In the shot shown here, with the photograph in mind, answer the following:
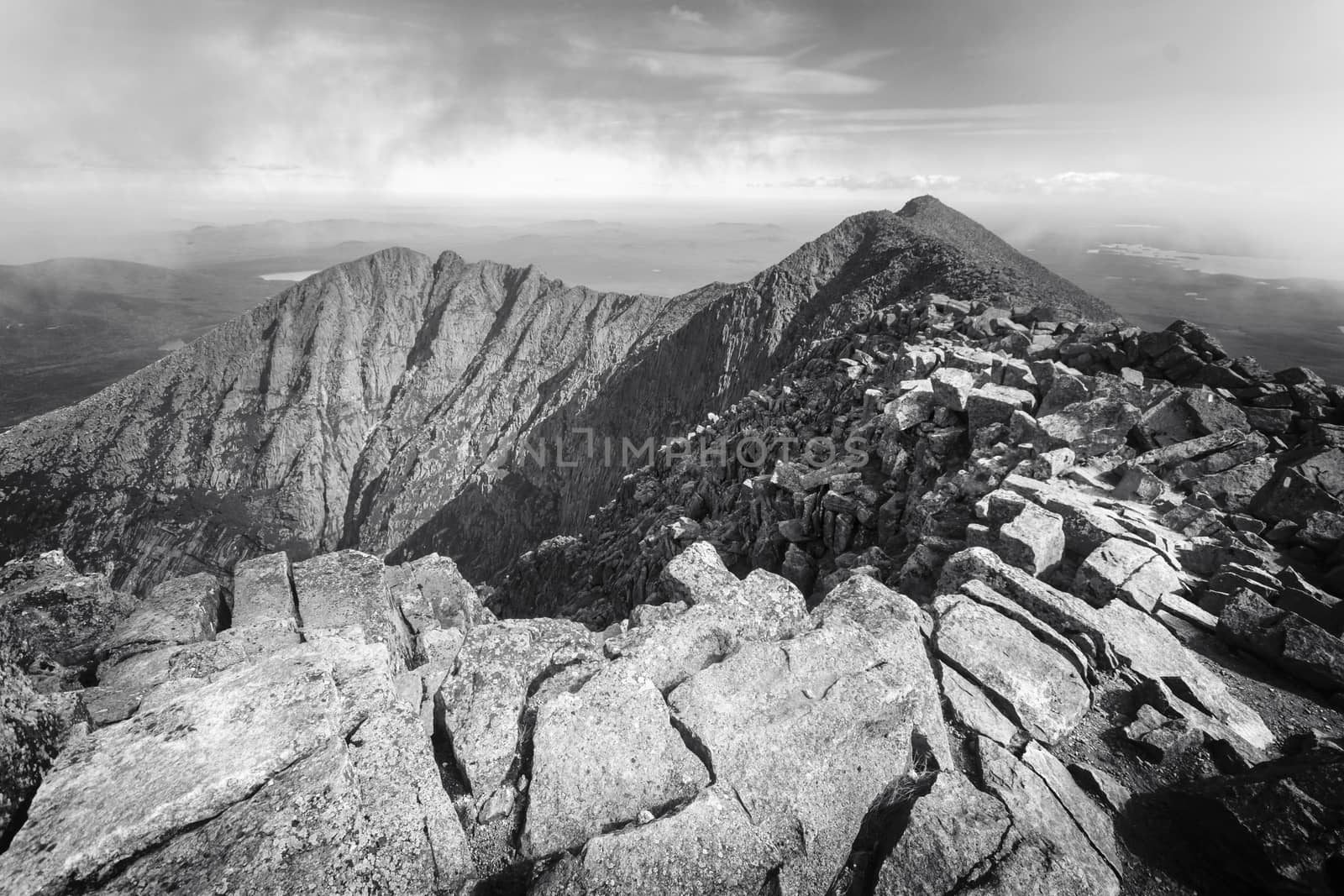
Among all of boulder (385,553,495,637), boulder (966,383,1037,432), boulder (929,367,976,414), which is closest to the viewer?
boulder (385,553,495,637)

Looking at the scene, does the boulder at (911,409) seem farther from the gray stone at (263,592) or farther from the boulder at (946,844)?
the gray stone at (263,592)

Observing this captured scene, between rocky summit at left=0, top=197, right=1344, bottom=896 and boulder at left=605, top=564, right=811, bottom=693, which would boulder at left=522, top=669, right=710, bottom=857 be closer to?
rocky summit at left=0, top=197, right=1344, bottom=896

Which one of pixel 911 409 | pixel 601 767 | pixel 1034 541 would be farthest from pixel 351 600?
pixel 911 409

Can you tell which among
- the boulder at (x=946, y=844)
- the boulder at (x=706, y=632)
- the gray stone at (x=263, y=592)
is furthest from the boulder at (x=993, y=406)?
the gray stone at (x=263, y=592)

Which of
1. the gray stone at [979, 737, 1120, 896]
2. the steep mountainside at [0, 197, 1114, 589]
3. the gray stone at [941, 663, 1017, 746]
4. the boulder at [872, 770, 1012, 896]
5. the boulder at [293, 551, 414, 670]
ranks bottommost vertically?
the steep mountainside at [0, 197, 1114, 589]

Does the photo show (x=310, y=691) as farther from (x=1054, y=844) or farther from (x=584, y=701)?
(x=1054, y=844)

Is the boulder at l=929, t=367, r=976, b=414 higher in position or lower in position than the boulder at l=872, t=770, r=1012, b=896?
higher

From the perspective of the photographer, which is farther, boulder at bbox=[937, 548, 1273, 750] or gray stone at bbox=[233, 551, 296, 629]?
gray stone at bbox=[233, 551, 296, 629]

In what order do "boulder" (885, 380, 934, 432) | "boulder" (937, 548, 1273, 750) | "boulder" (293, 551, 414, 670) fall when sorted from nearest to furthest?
"boulder" (937, 548, 1273, 750), "boulder" (293, 551, 414, 670), "boulder" (885, 380, 934, 432)

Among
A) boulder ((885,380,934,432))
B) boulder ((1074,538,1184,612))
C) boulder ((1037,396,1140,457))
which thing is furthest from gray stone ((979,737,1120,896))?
boulder ((885,380,934,432))
